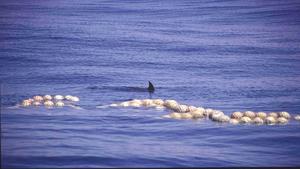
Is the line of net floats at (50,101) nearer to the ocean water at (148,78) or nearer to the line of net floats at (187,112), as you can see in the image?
the line of net floats at (187,112)

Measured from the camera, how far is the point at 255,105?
31.7 m

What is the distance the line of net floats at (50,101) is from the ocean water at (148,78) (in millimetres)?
889

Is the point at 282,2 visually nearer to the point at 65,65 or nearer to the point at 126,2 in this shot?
the point at 126,2

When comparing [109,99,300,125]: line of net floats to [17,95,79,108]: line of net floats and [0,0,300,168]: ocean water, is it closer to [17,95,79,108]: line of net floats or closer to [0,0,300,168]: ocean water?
[0,0,300,168]: ocean water

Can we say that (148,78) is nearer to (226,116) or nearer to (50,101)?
(50,101)

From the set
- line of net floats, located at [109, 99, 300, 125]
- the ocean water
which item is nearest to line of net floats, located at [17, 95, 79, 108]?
the ocean water

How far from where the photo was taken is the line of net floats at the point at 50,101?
29.9 metres

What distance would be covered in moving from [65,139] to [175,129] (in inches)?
218

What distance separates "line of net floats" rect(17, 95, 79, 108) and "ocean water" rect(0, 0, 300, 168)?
89 cm

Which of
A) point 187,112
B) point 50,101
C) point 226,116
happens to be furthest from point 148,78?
point 226,116

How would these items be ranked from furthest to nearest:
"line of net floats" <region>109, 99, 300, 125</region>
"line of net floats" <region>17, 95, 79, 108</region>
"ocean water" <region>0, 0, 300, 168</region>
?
"line of net floats" <region>17, 95, 79, 108</region> < "line of net floats" <region>109, 99, 300, 125</region> < "ocean water" <region>0, 0, 300, 168</region>

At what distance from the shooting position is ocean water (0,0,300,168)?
70.1 ft

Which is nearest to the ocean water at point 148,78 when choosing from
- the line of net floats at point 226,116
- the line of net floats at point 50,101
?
the line of net floats at point 226,116

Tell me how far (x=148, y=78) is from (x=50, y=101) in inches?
486
